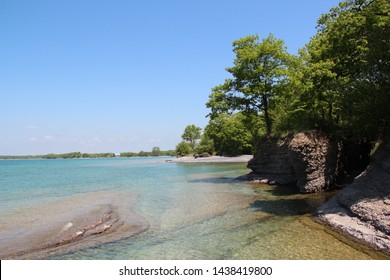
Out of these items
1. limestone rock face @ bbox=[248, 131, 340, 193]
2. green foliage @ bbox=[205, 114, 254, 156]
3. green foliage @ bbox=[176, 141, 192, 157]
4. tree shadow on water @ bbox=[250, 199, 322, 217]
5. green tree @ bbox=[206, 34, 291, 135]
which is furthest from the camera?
green foliage @ bbox=[176, 141, 192, 157]

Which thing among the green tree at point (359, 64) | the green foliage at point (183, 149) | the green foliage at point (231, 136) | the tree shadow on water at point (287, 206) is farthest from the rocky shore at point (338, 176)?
the green foliage at point (183, 149)

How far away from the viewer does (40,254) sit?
11.1m

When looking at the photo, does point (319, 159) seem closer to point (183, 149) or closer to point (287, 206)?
point (287, 206)

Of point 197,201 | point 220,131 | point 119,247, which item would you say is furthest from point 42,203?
point 220,131

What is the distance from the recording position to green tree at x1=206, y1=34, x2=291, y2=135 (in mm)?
32594

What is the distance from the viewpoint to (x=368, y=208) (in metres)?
12.4

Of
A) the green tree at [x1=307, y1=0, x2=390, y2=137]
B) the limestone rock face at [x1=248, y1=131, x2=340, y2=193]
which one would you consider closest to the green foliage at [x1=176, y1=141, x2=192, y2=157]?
the limestone rock face at [x1=248, y1=131, x2=340, y2=193]

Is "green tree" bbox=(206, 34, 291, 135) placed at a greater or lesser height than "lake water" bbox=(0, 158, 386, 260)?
greater

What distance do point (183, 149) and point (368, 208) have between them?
12480cm

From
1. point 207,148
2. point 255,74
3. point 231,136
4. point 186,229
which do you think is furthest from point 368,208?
point 207,148

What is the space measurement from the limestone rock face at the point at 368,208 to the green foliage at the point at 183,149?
119 m

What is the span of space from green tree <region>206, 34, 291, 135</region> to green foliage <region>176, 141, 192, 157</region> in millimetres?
98895

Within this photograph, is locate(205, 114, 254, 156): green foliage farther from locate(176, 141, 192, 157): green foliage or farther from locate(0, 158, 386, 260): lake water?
locate(0, 158, 386, 260): lake water
